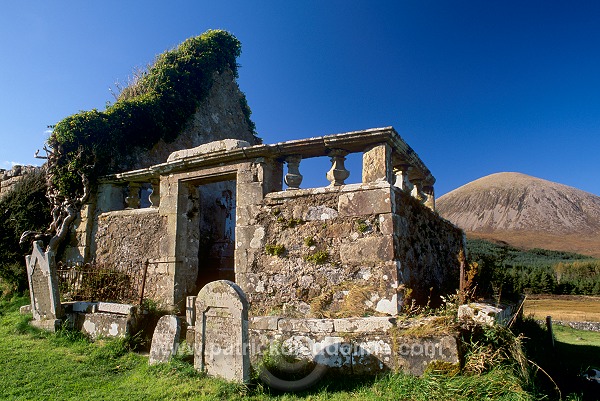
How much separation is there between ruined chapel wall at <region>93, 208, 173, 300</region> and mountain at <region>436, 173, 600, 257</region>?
50625 mm

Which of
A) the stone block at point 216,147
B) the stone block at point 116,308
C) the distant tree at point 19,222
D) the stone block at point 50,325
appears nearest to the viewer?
the stone block at point 116,308

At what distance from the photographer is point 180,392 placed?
4.09m

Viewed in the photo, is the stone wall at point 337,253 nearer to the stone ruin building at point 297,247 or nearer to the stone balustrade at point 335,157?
the stone ruin building at point 297,247

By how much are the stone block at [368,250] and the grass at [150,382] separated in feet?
4.90

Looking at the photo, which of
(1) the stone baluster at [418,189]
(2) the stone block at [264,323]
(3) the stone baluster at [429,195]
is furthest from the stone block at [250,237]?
(3) the stone baluster at [429,195]

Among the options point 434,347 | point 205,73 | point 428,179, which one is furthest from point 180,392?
point 205,73

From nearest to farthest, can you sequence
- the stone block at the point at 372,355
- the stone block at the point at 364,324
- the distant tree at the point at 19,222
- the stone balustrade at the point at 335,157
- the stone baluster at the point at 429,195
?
the stone block at the point at 372,355 < the stone block at the point at 364,324 < the stone balustrade at the point at 335,157 < the stone baluster at the point at 429,195 < the distant tree at the point at 19,222

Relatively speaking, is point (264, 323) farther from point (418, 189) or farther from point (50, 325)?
point (418, 189)

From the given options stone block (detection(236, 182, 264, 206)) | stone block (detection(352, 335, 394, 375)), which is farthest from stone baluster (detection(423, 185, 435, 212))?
stone block (detection(352, 335, 394, 375))

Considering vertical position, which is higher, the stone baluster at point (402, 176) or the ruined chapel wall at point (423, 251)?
the stone baluster at point (402, 176)

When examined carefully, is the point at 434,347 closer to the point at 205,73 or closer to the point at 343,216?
the point at 343,216

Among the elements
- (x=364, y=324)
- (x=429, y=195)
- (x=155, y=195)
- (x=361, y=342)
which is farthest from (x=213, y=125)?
(x=361, y=342)

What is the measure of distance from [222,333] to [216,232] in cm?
603

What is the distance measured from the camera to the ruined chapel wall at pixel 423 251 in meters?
5.34
